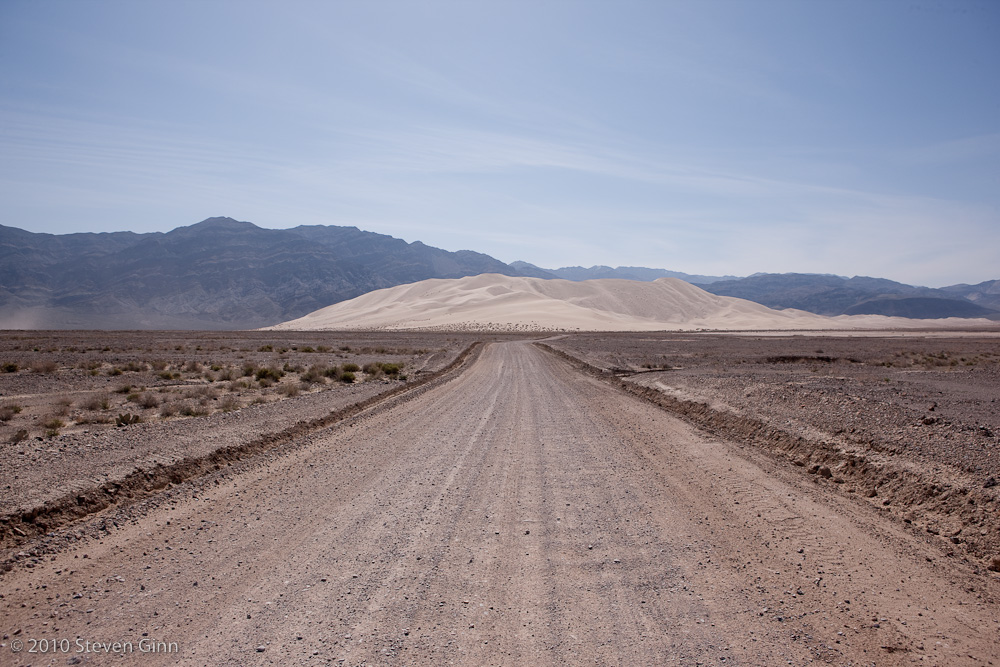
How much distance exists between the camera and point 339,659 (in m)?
3.76

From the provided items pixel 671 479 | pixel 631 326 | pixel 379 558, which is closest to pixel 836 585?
pixel 671 479

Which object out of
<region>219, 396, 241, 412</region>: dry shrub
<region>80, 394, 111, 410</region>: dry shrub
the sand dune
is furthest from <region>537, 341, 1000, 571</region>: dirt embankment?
the sand dune

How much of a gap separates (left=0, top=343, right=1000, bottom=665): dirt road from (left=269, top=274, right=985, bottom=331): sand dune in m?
85.5

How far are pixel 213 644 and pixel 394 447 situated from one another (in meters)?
6.45

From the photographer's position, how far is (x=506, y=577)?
498 centimetres

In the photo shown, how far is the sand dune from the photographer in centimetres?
10844

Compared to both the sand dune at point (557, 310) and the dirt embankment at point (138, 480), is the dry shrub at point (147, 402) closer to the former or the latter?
the dirt embankment at point (138, 480)

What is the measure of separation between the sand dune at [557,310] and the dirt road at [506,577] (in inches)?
3365

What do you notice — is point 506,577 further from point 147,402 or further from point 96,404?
point 96,404

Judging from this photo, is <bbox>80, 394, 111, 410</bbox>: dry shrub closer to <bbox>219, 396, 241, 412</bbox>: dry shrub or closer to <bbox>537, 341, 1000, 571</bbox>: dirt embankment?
<bbox>219, 396, 241, 412</bbox>: dry shrub

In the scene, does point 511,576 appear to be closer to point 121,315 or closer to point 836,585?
point 836,585

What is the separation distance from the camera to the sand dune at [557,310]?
356 feet

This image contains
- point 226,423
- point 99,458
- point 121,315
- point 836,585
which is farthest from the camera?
point 121,315

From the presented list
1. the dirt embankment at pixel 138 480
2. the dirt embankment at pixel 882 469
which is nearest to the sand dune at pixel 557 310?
the dirt embankment at pixel 882 469
